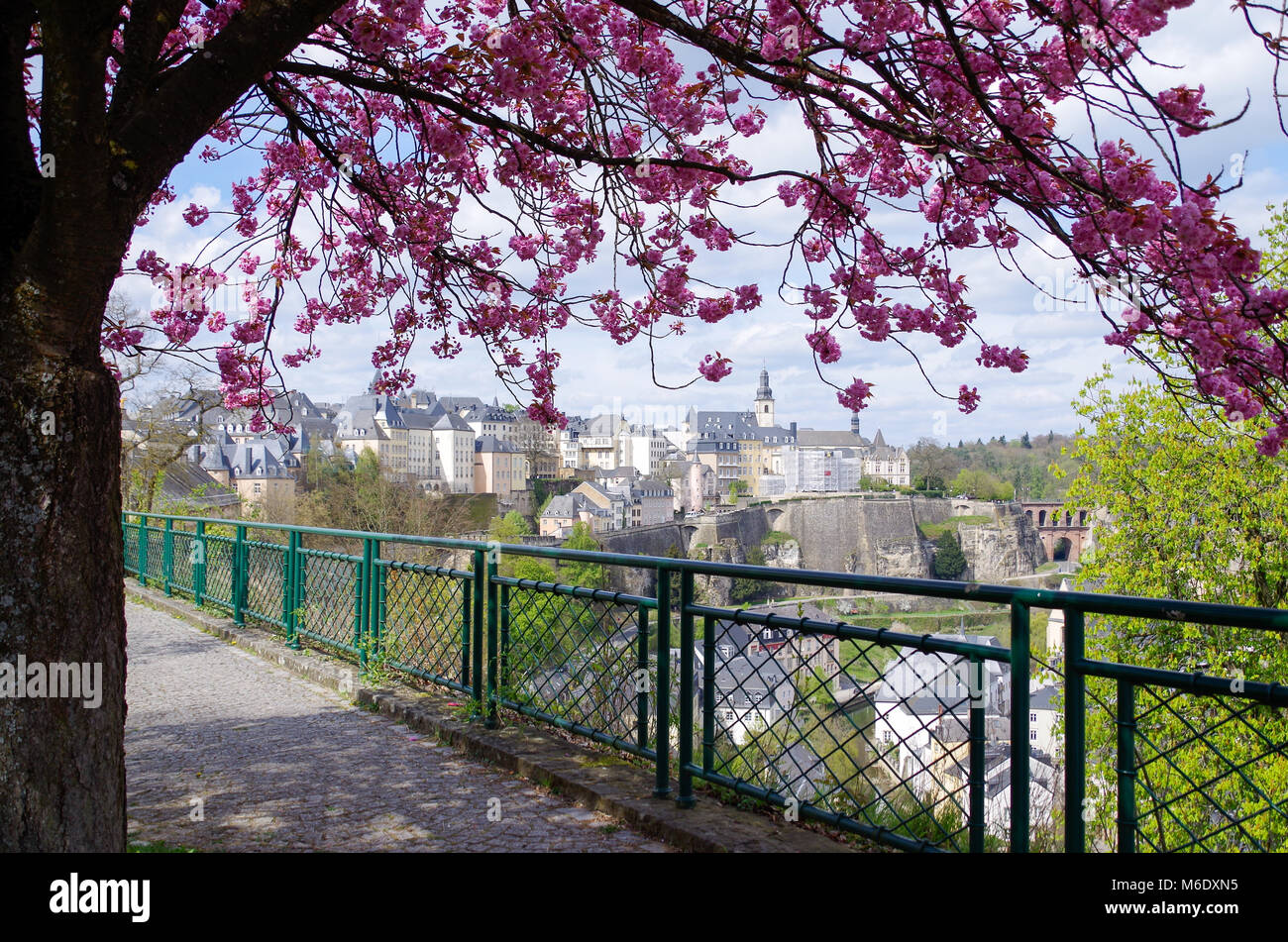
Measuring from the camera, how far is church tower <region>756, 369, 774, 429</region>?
12394 cm

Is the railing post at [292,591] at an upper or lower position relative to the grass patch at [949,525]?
upper

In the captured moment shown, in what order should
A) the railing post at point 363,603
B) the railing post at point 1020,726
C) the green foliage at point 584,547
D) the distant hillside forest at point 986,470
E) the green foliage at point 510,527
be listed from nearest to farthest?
the railing post at point 1020,726
the green foliage at point 584,547
the railing post at point 363,603
the green foliage at point 510,527
the distant hillside forest at point 986,470

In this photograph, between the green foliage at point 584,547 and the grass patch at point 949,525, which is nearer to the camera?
the green foliage at point 584,547

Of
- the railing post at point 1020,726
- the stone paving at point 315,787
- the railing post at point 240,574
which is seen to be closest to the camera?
the railing post at point 1020,726

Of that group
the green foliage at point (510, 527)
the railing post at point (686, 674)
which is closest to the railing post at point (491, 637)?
the railing post at point (686, 674)

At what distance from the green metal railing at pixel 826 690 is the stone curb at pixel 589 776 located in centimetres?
11

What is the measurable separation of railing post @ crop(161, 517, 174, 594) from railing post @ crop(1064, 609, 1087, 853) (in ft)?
40.0

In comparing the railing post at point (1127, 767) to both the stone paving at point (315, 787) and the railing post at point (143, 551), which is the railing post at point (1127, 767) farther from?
the railing post at point (143, 551)

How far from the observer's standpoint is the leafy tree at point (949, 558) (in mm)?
83188

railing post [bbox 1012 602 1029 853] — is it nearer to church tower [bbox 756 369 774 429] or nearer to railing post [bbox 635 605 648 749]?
railing post [bbox 635 605 648 749]

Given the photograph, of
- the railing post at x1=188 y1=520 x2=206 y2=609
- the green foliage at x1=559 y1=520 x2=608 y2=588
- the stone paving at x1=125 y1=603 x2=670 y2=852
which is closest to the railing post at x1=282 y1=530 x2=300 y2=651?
the stone paving at x1=125 y1=603 x2=670 y2=852
